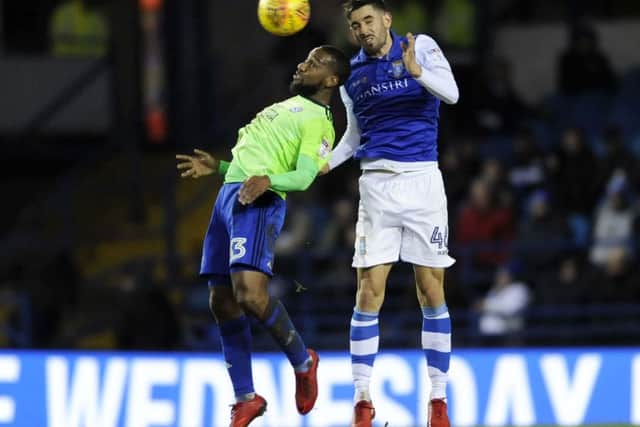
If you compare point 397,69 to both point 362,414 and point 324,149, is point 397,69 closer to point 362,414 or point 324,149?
point 324,149

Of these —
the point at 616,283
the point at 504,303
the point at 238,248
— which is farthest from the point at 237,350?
the point at 616,283

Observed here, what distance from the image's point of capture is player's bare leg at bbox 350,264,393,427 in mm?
8484

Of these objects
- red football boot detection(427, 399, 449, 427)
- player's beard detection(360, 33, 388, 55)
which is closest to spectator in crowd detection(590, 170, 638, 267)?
red football boot detection(427, 399, 449, 427)

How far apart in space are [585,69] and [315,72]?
8.37m

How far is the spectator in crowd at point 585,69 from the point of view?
637 inches

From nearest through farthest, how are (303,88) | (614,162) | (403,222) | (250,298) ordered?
1. (250,298)
2. (303,88)
3. (403,222)
4. (614,162)

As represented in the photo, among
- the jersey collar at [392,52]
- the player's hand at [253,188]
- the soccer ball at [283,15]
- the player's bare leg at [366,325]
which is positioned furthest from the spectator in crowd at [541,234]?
the player's hand at [253,188]

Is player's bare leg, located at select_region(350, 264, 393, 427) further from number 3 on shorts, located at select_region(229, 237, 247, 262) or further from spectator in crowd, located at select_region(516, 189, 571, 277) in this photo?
spectator in crowd, located at select_region(516, 189, 571, 277)

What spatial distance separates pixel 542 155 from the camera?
15070 mm

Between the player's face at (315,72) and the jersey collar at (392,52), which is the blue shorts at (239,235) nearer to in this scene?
the player's face at (315,72)

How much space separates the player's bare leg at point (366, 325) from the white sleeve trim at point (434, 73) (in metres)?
0.98

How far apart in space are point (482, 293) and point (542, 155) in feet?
4.69

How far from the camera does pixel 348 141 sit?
28.7 ft

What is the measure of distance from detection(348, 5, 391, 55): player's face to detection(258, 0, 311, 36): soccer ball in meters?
0.28
